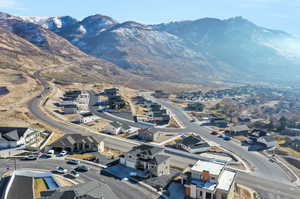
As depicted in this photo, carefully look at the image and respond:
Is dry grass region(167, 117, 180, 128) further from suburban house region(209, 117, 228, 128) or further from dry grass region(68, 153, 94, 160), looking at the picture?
dry grass region(68, 153, 94, 160)

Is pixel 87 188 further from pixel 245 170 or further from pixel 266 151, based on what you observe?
pixel 266 151

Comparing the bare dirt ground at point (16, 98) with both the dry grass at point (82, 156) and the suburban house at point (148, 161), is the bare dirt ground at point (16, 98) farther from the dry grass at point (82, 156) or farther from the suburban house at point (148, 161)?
the suburban house at point (148, 161)

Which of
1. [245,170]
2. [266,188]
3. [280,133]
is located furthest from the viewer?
[280,133]

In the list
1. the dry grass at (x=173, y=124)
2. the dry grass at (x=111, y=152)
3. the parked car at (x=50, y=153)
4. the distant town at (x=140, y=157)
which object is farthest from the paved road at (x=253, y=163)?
the parked car at (x=50, y=153)

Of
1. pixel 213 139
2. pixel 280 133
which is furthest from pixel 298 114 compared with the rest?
pixel 213 139

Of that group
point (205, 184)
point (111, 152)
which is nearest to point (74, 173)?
point (111, 152)
